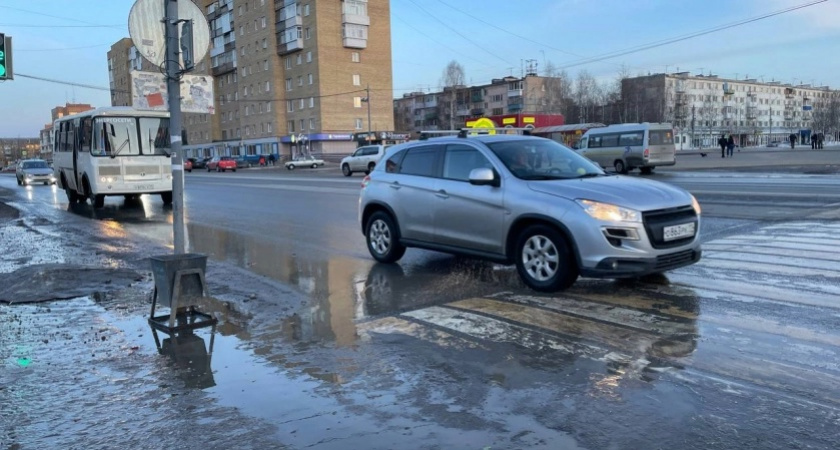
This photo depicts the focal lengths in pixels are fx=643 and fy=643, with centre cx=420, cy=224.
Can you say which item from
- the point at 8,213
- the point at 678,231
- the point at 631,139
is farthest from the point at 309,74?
the point at 678,231

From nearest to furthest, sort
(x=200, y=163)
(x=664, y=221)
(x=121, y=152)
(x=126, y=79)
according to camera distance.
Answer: (x=664, y=221)
(x=121, y=152)
(x=200, y=163)
(x=126, y=79)

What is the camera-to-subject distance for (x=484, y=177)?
23.6 feet

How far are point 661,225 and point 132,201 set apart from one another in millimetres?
19562

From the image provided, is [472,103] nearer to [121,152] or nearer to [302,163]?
[302,163]

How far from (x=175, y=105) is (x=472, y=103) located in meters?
116

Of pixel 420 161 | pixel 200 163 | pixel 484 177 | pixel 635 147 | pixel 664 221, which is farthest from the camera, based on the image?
pixel 200 163

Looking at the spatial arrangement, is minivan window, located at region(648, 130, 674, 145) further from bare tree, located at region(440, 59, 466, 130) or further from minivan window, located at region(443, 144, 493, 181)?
bare tree, located at region(440, 59, 466, 130)

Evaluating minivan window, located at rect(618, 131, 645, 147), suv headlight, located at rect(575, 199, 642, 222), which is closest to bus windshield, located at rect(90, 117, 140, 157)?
suv headlight, located at rect(575, 199, 642, 222)

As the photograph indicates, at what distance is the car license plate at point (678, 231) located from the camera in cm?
649

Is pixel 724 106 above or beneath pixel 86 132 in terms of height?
above

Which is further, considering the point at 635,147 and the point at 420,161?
the point at 635,147

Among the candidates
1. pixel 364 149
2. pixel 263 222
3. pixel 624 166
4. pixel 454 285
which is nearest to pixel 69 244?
pixel 263 222

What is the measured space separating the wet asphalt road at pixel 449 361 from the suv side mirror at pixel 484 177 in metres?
1.19

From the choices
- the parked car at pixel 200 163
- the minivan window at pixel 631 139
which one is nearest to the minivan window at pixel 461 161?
the minivan window at pixel 631 139
